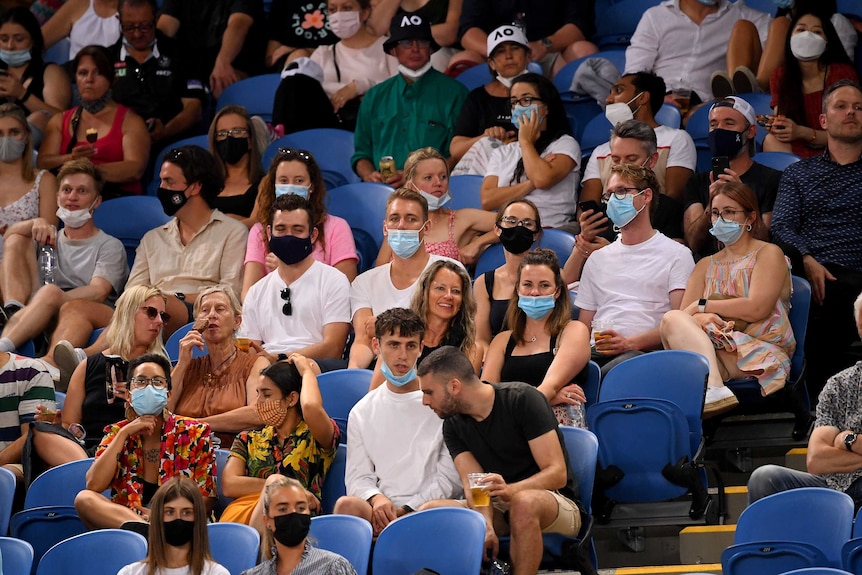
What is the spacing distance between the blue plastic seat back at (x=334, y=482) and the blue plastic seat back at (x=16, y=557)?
1.12 m

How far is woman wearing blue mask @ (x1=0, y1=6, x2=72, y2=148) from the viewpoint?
9406 mm

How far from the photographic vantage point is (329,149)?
878cm

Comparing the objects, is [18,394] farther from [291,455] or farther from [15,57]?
[15,57]

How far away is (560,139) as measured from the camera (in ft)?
25.6

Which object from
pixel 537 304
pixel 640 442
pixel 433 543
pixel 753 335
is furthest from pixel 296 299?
pixel 433 543

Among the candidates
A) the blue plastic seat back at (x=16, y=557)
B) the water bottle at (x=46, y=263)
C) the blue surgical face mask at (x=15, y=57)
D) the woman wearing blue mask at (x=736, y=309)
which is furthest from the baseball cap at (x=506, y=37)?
the blue plastic seat back at (x=16, y=557)

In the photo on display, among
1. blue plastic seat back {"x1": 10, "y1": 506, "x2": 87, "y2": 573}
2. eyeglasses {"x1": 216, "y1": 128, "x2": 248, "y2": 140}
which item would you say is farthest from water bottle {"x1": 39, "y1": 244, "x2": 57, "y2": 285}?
blue plastic seat back {"x1": 10, "y1": 506, "x2": 87, "y2": 573}

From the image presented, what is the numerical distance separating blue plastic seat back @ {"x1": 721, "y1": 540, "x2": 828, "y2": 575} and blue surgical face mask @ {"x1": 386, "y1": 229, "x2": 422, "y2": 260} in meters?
2.35

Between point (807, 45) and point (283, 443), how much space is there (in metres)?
3.59

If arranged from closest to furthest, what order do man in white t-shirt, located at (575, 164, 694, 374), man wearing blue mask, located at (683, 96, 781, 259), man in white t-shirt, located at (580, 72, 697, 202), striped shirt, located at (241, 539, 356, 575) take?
striped shirt, located at (241, 539, 356, 575)
man in white t-shirt, located at (575, 164, 694, 374)
man wearing blue mask, located at (683, 96, 781, 259)
man in white t-shirt, located at (580, 72, 697, 202)

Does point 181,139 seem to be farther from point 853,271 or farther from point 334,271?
point 853,271

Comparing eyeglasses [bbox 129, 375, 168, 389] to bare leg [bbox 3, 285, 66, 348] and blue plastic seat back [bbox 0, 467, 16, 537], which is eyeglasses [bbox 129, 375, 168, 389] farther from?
bare leg [bbox 3, 285, 66, 348]

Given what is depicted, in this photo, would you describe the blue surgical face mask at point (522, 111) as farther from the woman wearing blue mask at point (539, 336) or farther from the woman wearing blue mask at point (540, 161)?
the woman wearing blue mask at point (539, 336)

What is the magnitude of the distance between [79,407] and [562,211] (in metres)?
2.65
